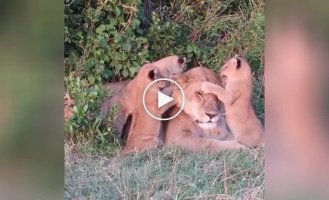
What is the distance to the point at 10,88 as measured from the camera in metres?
3.33

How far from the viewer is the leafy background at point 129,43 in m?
3.28

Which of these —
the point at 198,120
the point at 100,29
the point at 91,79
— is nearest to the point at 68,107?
the point at 91,79

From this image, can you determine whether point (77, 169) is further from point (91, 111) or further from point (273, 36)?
point (273, 36)

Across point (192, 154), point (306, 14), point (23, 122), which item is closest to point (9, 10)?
point (23, 122)

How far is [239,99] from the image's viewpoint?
3299 millimetres

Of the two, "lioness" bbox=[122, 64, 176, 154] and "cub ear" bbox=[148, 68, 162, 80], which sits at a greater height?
"cub ear" bbox=[148, 68, 162, 80]

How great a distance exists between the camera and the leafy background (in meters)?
3.28

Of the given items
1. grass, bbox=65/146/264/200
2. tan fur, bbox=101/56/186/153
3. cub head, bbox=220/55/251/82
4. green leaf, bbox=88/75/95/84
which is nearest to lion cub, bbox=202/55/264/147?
cub head, bbox=220/55/251/82

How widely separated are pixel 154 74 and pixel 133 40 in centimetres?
23

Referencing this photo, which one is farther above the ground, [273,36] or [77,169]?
[273,36]

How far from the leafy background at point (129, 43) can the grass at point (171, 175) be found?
0.08ft

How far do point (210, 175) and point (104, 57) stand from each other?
0.91 meters

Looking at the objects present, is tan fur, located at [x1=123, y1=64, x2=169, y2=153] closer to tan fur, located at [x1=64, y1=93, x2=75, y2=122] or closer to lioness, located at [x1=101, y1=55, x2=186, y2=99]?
lioness, located at [x1=101, y1=55, x2=186, y2=99]
